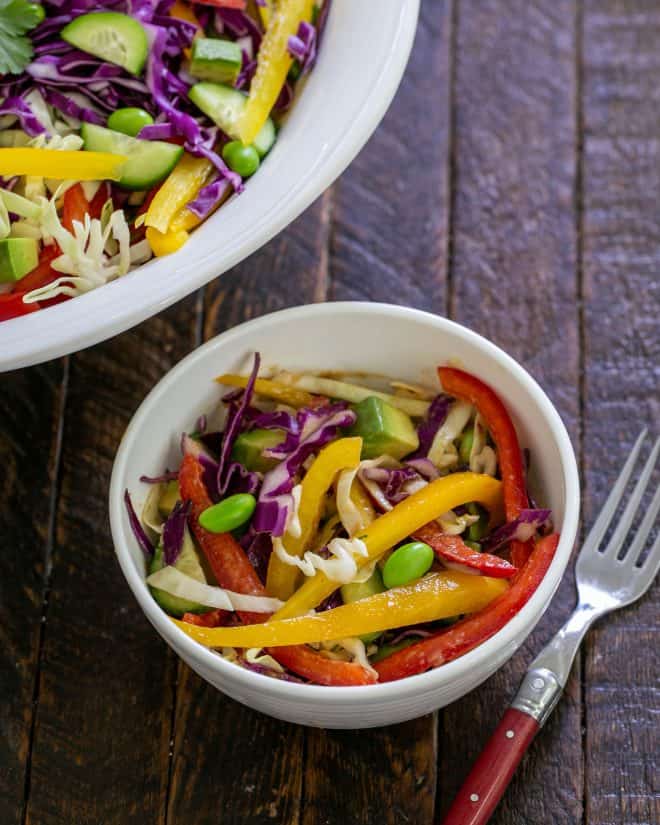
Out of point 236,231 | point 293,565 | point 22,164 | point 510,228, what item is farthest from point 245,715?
point 510,228

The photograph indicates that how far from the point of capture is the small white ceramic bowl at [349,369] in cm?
193

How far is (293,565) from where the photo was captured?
2.08 meters

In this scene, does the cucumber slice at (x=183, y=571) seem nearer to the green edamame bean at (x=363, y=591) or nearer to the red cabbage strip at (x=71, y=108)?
the green edamame bean at (x=363, y=591)

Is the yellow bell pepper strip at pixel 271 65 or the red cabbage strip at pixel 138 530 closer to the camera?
the red cabbage strip at pixel 138 530

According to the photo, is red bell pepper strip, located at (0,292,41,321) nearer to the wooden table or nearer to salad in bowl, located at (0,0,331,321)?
salad in bowl, located at (0,0,331,321)

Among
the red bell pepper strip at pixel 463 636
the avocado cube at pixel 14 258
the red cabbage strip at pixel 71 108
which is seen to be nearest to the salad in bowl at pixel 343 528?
the red bell pepper strip at pixel 463 636

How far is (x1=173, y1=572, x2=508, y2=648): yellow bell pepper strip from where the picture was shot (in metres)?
1.98

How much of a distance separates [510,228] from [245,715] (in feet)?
4.16

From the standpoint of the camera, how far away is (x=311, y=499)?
6.96ft

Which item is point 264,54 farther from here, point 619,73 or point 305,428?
point 619,73

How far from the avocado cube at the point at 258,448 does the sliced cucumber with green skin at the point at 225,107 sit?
53 cm

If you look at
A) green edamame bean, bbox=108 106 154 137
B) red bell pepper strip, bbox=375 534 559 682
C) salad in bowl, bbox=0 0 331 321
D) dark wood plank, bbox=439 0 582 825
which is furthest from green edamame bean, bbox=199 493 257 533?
green edamame bean, bbox=108 106 154 137

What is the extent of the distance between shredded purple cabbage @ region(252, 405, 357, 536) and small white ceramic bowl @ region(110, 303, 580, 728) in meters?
0.16

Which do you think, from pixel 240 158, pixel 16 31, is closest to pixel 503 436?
pixel 240 158
